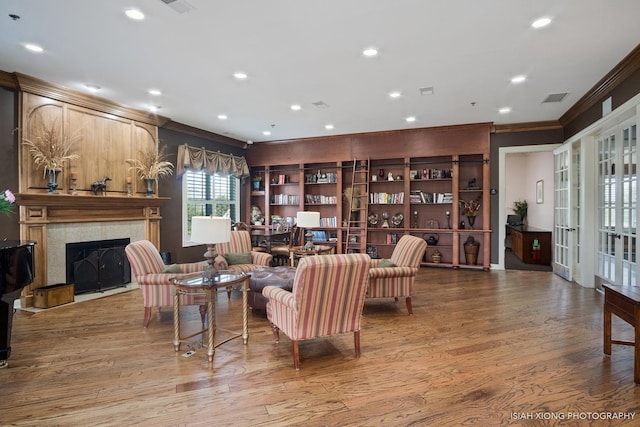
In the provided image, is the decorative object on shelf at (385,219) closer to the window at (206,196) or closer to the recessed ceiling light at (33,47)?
the window at (206,196)

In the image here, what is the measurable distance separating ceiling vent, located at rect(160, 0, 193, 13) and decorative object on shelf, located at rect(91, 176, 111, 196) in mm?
3356

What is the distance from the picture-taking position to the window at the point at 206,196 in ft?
23.0

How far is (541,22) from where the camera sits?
3.09 m

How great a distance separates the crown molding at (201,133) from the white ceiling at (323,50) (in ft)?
3.15

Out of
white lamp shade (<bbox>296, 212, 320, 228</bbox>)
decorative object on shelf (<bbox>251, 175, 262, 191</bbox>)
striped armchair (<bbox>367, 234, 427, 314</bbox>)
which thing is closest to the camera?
striped armchair (<bbox>367, 234, 427, 314</bbox>)

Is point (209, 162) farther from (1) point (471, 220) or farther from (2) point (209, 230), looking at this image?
(1) point (471, 220)

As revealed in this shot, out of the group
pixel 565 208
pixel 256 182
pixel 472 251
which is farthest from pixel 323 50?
pixel 256 182

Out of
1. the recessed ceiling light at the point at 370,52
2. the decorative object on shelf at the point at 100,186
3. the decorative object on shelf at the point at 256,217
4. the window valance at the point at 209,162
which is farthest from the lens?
the decorative object on shelf at the point at 256,217

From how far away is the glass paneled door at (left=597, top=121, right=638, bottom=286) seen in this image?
4.32 meters

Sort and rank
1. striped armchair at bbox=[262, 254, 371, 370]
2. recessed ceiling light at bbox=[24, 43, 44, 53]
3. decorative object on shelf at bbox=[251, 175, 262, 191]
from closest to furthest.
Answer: striped armchair at bbox=[262, 254, 371, 370]
recessed ceiling light at bbox=[24, 43, 44, 53]
decorative object on shelf at bbox=[251, 175, 262, 191]

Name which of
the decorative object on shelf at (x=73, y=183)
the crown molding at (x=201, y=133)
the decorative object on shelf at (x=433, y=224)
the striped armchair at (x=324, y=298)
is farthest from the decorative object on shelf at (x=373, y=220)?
the decorative object on shelf at (x=73, y=183)

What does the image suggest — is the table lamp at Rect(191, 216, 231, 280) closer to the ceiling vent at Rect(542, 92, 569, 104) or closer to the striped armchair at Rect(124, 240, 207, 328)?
the striped armchair at Rect(124, 240, 207, 328)

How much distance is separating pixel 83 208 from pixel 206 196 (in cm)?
280

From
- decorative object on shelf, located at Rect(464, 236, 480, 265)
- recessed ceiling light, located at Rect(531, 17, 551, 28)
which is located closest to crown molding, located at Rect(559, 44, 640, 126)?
recessed ceiling light, located at Rect(531, 17, 551, 28)
